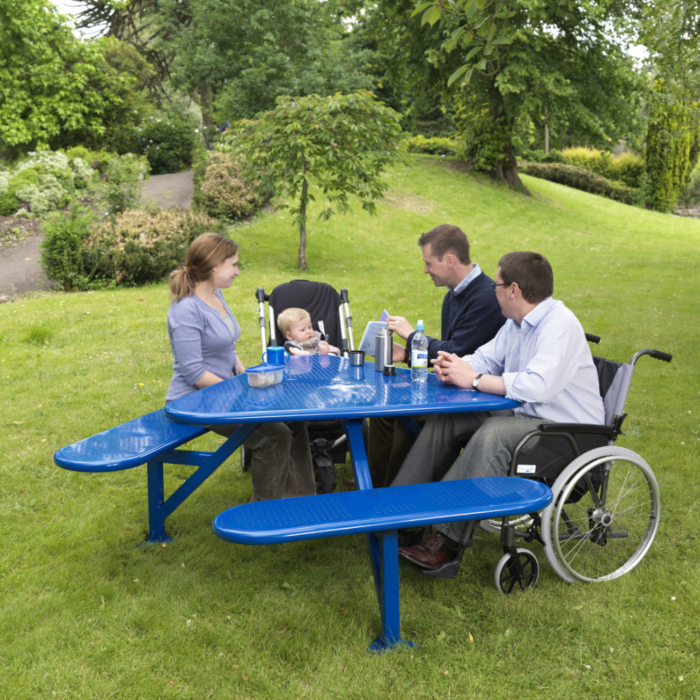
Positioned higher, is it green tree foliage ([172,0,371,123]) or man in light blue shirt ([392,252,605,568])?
green tree foliage ([172,0,371,123])

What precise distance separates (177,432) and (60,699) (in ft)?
4.35

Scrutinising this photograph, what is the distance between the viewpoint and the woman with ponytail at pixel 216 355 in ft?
11.3

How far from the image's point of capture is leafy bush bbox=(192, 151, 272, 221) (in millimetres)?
14844

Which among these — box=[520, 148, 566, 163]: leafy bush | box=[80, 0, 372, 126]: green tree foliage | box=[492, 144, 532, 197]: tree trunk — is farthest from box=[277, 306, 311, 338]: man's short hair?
box=[520, 148, 566, 163]: leafy bush

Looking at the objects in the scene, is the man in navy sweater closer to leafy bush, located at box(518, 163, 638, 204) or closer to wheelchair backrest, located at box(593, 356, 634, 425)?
wheelchair backrest, located at box(593, 356, 634, 425)

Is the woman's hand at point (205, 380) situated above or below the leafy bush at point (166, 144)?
below

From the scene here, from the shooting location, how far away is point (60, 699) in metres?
2.34

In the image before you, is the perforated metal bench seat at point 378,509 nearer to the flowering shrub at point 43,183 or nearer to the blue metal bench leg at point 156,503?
the blue metal bench leg at point 156,503

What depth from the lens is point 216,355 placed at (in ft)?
Result: 12.9

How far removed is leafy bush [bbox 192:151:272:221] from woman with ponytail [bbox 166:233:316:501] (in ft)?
36.4

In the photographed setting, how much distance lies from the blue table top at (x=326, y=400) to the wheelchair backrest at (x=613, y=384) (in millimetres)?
507

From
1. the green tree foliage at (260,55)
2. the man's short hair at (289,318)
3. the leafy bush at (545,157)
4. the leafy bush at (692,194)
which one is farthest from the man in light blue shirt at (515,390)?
the leafy bush at (692,194)

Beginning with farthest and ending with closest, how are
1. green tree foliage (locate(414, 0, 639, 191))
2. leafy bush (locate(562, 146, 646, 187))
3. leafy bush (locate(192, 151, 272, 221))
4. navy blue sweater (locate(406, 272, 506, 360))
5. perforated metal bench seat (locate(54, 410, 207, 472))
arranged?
leafy bush (locate(562, 146, 646, 187)), green tree foliage (locate(414, 0, 639, 191)), leafy bush (locate(192, 151, 272, 221)), navy blue sweater (locate(406, 272, 506, 360)), perforated metal bench seat (locate(54, 410, 207, 472))

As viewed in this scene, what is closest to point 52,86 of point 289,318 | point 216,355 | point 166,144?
point 166,144
